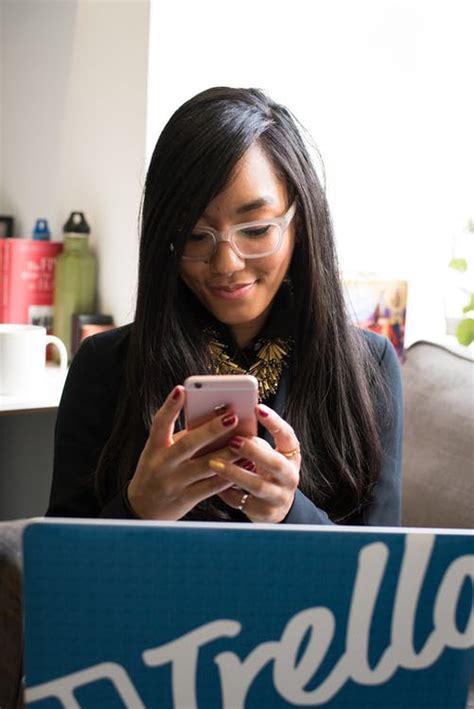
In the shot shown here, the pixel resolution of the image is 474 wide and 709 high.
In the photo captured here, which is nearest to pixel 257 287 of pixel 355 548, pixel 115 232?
pixel 355 548

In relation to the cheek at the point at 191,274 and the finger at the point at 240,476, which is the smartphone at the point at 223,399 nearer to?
the finger at the point at 240,476

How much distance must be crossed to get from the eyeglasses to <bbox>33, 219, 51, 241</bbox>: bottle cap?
3.70ft

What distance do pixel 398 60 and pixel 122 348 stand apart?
1.16 metres

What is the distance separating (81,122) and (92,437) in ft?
3.47

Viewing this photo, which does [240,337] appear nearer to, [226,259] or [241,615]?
[226,259]

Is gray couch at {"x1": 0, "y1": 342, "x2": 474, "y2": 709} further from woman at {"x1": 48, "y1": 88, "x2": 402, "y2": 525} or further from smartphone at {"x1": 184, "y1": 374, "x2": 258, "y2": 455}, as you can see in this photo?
smartphone at {"x1": 184, "y1": 374, "x2": 258, "y2": 455}

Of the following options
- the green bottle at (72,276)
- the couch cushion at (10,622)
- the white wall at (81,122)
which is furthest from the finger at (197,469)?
the green bottle at (72,276)

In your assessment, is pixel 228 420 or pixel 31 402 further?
pixel 31 402

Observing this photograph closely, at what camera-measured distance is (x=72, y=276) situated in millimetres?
2029

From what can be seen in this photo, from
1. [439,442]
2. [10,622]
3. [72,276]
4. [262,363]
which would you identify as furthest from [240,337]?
[72,276]

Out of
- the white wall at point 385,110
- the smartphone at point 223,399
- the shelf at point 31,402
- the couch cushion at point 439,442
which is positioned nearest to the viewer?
the smartphone at point 223,399

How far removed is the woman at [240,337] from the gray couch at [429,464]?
14cm

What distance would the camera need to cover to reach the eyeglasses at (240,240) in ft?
3.54

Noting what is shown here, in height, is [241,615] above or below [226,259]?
below
